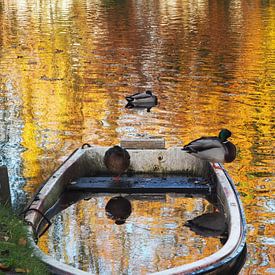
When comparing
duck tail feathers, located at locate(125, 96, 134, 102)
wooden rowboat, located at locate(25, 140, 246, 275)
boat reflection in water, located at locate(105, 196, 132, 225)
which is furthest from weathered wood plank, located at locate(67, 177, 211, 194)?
duck tail feathers, located at locate(125, 96, 134, 102)

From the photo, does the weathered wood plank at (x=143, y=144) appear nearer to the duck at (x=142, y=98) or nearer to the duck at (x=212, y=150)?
the duck at (x=212, y=150)

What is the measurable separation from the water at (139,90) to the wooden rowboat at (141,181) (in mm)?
539

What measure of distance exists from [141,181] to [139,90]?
9.19m

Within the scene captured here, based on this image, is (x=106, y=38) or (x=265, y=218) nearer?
(x=265, y=218)

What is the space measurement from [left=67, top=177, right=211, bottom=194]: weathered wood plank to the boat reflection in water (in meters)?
0.15

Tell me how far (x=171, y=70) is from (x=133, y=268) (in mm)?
15389

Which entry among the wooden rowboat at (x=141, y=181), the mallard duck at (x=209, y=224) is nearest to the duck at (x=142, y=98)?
the wooden rowboat at (x=141, y=181)

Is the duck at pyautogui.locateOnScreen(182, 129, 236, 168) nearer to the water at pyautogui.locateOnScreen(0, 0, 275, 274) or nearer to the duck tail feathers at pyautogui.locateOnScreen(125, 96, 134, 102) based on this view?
the water at pyautogui.locateOnScreen(0, 0, 275, 274)

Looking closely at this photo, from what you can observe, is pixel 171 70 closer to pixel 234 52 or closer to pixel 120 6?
pixel 234 52

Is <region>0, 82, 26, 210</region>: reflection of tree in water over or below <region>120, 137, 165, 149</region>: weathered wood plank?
below

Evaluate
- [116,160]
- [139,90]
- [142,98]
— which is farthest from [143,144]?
[139,90]

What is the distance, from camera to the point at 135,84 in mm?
22016

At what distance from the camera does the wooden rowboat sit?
32.5 ft

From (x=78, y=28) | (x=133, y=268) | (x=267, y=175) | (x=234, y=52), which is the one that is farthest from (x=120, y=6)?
(x=133, y=268)
